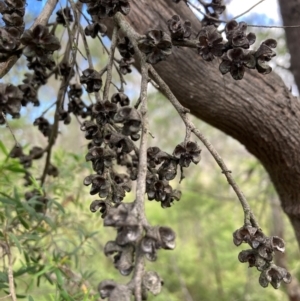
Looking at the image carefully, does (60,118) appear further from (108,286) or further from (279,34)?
(279,34)

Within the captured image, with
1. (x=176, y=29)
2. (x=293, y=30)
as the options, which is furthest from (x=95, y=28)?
(x=293, y=30)

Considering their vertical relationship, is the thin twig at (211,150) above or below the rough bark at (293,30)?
below

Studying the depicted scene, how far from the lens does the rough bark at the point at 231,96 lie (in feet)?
3.51

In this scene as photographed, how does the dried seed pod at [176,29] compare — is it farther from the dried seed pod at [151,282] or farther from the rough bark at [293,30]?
the rough bark at [293,30]

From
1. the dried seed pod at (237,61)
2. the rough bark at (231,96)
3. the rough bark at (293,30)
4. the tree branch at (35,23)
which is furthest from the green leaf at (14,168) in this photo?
the rough bark at (293,30)

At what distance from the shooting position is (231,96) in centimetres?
108

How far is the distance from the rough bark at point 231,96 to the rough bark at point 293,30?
0.46 m

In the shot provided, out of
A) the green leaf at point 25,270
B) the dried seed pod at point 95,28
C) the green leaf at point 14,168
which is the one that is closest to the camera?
the dried seed pod at point 95,28

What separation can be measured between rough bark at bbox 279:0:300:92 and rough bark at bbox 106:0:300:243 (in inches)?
18.0

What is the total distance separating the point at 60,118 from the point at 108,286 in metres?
0.60

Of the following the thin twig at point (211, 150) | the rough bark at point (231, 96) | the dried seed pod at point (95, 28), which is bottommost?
the thin twig at point (211, 150)

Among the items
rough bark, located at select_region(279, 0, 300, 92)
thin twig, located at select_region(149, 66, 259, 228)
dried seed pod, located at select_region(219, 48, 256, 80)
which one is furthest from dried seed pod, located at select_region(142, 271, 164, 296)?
rough bark, located at select_region(279, 0, 300, 92)

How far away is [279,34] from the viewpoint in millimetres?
2465

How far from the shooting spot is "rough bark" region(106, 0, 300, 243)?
107 centimetres
